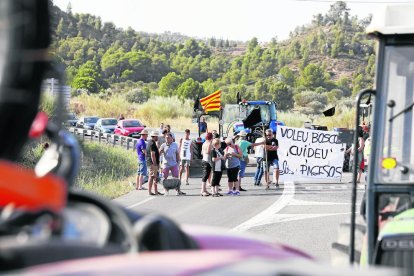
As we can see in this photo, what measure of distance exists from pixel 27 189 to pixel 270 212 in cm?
1952

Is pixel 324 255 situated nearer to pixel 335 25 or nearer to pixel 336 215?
pixel 336 215

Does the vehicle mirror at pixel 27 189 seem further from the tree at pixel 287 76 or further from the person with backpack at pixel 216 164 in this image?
the tree at pixel 287 76

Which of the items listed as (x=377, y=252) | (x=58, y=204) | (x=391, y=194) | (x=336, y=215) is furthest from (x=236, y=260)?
(x=336, y=215)

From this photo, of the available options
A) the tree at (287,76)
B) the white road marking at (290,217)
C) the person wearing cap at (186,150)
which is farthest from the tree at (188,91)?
the white road marking at (290,217)

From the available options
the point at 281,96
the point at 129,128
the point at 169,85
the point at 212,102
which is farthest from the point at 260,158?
the point at 169,85

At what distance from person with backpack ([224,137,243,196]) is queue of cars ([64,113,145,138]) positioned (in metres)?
31.4

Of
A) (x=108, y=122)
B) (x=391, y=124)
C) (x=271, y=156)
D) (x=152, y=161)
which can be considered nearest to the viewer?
(x=391, y=124)

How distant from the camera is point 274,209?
22.8 m

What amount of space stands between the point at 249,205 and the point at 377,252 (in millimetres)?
17054

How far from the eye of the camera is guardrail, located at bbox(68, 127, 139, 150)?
144 ft

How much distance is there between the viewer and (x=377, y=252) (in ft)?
22.6

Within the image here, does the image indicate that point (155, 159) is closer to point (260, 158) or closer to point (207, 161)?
point (207, 161)

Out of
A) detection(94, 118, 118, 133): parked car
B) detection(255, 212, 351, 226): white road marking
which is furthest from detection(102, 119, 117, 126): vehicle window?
detection(255, 212, 351, 226): white road marking

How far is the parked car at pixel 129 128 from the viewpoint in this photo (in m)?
59.5
